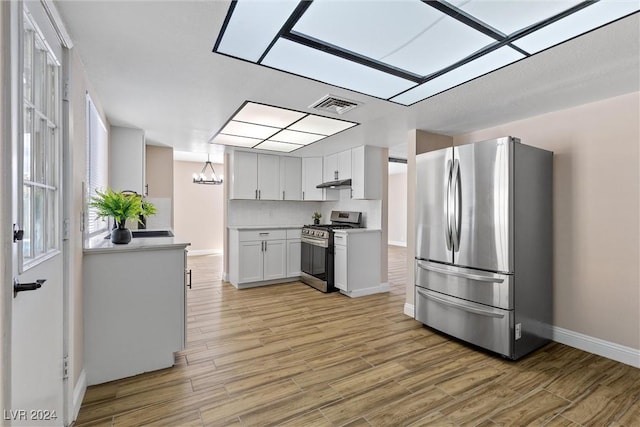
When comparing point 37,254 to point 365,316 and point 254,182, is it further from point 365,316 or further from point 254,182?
point 254,182

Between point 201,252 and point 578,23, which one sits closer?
point 578,23

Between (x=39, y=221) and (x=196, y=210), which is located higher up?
(x=196, y=210)

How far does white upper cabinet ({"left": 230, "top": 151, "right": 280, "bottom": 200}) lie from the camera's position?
199 inches

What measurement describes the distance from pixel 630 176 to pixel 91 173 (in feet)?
15.1

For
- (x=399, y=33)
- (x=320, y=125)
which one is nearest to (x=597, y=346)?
(x=399, y=33)

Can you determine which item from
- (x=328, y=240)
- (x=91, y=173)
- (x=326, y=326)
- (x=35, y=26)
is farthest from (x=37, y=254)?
(x=328, y=240)

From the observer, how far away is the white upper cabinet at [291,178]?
5480 mm

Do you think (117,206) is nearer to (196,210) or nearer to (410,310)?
(410,310)

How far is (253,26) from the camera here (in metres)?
1.61

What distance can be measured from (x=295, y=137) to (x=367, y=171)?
4.23 feet

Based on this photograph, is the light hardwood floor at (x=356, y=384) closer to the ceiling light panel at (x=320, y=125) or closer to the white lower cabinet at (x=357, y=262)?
the white lower cabinet at (x=357, y=262)

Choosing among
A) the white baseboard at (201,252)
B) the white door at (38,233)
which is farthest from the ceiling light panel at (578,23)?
the white baseboard at (201,252)

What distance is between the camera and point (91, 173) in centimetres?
254

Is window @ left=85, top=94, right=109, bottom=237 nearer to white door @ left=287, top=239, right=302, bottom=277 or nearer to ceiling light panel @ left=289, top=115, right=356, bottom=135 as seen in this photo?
ceiling light panel @ left=289, top=115, right=356, bottom=135
